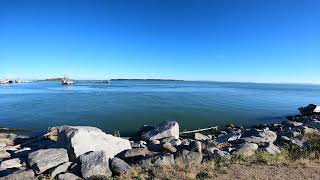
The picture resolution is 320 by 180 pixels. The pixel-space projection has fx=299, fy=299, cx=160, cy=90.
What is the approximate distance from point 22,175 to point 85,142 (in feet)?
11.8

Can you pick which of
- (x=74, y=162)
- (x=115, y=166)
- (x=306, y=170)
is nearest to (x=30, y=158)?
(x=74, y=162)

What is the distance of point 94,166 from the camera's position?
42.5 ft

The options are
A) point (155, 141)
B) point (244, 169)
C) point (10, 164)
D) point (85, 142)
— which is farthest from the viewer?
point (155, 141)

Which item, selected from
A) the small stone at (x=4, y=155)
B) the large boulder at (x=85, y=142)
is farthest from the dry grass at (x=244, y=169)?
the small stone at (x=4, y=155)

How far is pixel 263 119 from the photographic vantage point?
43.2 metres

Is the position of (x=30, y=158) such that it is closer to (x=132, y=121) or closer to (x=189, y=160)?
(x=189, y=160)

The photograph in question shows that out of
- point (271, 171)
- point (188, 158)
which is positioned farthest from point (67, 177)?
point (271, 171)

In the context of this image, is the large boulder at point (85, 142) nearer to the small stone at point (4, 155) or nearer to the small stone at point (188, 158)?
the small stone at point (188, 158)

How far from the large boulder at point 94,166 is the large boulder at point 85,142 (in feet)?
4.19

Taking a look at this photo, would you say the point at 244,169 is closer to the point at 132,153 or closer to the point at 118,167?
the point at 118,167

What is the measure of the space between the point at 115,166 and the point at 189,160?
3.50 m

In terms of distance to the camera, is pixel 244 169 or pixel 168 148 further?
pixel 168 148

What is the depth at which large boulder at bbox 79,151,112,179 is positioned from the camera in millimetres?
12622

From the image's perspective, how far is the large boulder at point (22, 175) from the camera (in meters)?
12.2
